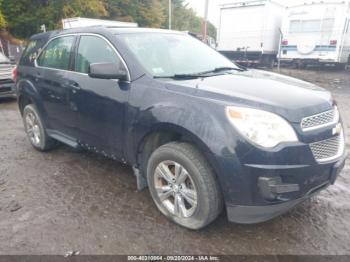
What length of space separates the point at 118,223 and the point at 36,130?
102 inches

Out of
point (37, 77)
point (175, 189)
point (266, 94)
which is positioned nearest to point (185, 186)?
point (175, 189)

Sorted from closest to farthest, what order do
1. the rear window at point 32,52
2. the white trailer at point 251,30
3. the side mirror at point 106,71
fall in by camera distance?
the side mirror at point 106,71 → the rear window at point 32,52 → the white trailer at point 251,30

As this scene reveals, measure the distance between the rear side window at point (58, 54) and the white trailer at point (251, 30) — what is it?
15.8 metres

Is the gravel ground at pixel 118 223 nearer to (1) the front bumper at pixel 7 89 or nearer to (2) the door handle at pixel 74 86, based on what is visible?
(2) the door handle at pixel 74 86

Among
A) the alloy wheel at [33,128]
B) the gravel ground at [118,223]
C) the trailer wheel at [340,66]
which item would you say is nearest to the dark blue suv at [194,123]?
the gravel ground at [118,223]

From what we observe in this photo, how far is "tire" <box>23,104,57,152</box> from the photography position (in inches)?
187

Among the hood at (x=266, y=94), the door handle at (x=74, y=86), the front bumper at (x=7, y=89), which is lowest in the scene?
the front bumper at (x=7, y=89)

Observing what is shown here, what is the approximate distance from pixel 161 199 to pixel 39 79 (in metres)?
2.61

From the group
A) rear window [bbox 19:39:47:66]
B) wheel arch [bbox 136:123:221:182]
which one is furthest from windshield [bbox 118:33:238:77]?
rear window [bbox 19:39:47:66]

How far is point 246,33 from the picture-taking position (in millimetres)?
19031

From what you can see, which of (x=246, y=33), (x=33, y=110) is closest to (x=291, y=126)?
(x=33, y=110)

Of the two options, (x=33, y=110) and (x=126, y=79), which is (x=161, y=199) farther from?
(x=33, y=110)

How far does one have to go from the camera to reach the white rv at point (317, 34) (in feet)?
50.9

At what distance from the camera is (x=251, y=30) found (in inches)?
738
